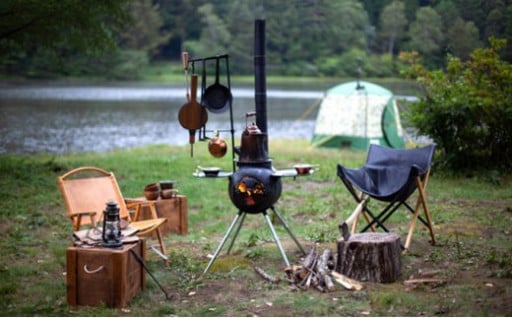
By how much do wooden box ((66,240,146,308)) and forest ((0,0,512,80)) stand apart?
3.50 meters

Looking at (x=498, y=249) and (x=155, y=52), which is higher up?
(x=155, y=52)

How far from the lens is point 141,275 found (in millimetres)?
3998

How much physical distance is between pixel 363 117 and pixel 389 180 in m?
7.76

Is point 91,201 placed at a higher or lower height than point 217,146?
lower

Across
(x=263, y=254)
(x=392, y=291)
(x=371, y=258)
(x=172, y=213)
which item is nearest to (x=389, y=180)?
(x=263, y=254)

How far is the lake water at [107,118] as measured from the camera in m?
14.5

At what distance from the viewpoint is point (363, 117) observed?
42.6 feet

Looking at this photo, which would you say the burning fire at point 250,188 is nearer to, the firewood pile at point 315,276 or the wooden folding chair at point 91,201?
the firewood pile at point 315,276

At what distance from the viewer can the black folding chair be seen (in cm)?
489

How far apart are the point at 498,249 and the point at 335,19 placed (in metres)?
8.63

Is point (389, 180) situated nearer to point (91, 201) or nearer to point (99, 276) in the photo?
point (91, 201)

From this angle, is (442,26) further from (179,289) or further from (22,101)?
(22,101)

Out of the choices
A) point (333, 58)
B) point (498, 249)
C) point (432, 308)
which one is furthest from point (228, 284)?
point (333, 58)

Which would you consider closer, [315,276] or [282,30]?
[315,276]
